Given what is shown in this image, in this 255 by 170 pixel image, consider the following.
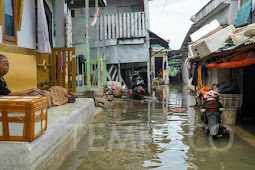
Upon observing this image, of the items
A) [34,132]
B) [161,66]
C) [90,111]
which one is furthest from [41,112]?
[161,66]

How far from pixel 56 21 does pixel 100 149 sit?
6738 mm

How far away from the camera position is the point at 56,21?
10.3m

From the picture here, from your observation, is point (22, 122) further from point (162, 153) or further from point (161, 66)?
point (161, 66)

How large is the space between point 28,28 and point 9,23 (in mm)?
1130

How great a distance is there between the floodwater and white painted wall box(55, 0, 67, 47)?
4212 mm

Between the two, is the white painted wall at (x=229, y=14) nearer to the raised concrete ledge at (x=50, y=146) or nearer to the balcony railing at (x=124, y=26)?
the balcony railing at (x=124, y=26)

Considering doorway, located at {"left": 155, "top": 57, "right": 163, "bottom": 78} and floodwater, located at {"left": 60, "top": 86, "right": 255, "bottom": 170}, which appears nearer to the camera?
floodwater, located at {"left": 60, "top": 86, "right": 255, "bottom": 170}

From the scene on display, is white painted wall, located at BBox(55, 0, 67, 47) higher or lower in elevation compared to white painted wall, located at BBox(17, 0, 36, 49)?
higher

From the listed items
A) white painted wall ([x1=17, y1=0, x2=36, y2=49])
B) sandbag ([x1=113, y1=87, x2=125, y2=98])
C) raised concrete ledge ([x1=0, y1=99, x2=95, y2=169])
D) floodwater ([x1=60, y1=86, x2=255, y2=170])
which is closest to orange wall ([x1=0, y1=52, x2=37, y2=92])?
white painted wall ([x1=17, y1=0, x2=36, y2=49])

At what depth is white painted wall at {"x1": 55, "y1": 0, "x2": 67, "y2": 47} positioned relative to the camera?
10359mm

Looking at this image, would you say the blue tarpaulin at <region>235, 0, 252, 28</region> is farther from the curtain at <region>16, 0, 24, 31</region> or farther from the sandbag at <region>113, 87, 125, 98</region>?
the curtain at <region>16, 0, 24, 31</region>

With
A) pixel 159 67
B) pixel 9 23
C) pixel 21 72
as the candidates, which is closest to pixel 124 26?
pixel 21 72

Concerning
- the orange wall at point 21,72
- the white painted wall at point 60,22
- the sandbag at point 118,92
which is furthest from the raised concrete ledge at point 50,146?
the sandbag at point 118,92

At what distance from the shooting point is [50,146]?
3826 mm
